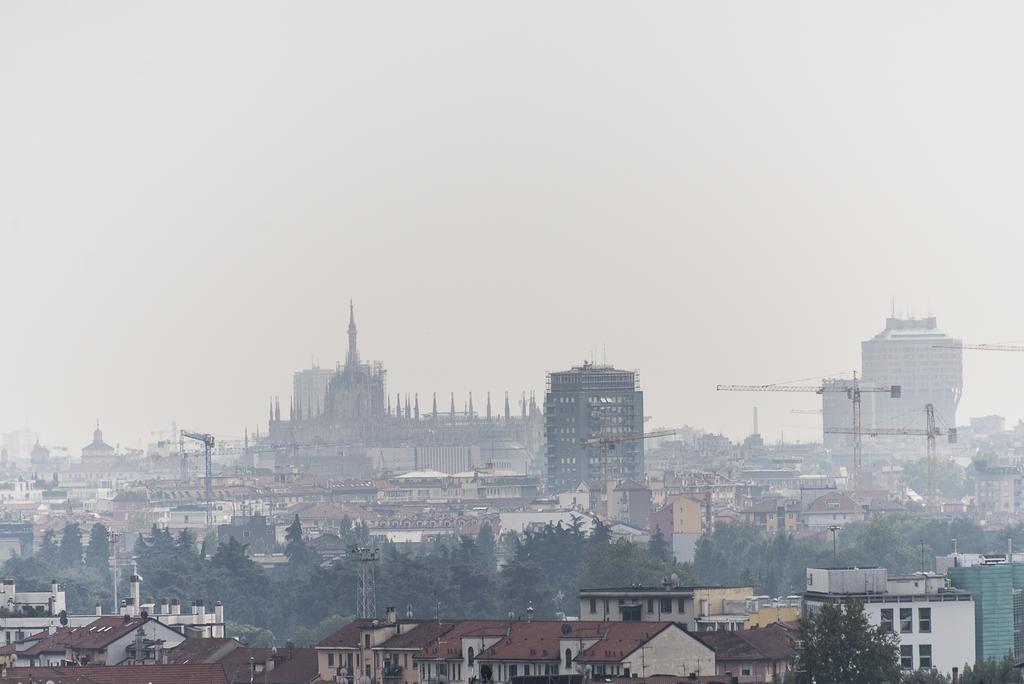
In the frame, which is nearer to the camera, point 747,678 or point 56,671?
point 56,671

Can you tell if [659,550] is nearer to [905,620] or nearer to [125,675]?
[905,620]

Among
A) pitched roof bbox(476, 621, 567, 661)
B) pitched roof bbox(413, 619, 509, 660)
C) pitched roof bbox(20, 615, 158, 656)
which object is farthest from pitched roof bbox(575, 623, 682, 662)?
pitched roof bbox(20, 615, 158, 656)

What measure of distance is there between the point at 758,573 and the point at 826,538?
42580 mm

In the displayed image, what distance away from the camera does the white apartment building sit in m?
90.7

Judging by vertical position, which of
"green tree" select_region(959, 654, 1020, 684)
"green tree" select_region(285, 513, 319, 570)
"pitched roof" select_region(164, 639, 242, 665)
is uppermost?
"green tree" select_region(285, 513, 319, 570)

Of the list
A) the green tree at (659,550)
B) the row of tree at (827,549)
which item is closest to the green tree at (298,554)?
the green tree at (659,550)

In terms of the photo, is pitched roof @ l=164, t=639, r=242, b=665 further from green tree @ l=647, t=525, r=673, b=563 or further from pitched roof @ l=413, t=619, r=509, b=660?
green tree @ l=647, t=525, r=673, b=563

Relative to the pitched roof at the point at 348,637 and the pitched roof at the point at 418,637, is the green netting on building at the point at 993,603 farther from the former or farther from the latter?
the pitched roof at the point at 348,637

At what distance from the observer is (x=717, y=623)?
93.1m

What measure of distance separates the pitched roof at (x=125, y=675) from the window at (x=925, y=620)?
22722 millimetres

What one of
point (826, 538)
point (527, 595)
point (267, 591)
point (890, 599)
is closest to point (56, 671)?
point (890, 599)

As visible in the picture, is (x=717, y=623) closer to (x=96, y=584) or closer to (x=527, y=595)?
(x=527, y=595)

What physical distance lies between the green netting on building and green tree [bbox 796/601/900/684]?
45.1ft

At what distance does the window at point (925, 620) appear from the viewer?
301 ft
